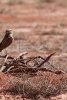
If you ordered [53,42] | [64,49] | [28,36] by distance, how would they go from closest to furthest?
[64,49] < [53,42] < [28,36]

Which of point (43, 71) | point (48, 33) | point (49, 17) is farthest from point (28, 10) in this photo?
point (43, 71)

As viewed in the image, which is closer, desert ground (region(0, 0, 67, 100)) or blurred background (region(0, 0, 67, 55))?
desert ground (region(0, 0, 67, 100))

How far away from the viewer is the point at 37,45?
1627 centimetres

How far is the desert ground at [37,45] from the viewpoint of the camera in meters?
8.45

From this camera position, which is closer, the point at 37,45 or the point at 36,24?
the point at 37,45

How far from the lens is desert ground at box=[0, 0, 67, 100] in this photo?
8.45m

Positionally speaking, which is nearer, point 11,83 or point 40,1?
point 11,83

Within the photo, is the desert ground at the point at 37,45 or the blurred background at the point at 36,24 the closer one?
the desert ground at the point at 37,45

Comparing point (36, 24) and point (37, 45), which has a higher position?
point (37, 45)

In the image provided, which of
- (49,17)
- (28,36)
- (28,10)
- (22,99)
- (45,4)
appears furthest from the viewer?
(45,4)

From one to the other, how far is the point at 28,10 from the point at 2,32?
354 inches

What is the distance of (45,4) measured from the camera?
31281 mm

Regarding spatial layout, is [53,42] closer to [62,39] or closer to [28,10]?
→ [62,39]

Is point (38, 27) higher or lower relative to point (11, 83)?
lower
